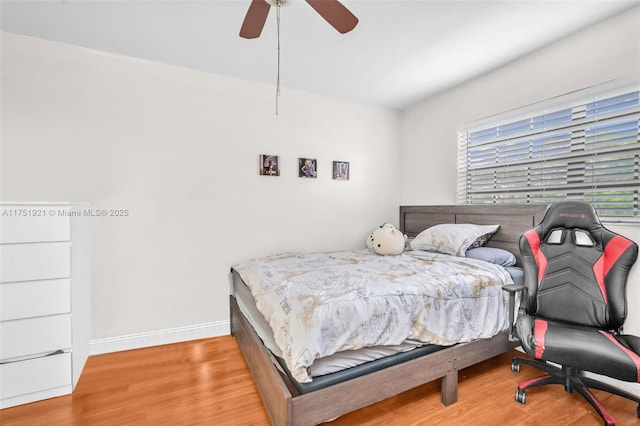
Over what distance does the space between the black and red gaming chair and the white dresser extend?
289 cm

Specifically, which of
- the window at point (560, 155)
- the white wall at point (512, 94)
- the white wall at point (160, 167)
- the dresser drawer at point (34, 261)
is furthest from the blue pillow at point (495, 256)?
the dresser drawer at point (34, 261)

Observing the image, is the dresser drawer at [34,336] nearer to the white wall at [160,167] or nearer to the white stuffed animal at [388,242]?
the white wall at [160,167]

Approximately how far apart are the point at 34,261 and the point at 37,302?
262mm

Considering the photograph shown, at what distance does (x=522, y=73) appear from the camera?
2.41 metres

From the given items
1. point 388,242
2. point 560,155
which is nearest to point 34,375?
point 388,242

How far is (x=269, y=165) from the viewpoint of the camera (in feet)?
9.51

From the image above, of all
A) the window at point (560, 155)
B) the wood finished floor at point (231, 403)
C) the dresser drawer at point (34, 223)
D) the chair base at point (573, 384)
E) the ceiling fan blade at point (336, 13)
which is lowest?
the wood finished floor at point (231, 403)

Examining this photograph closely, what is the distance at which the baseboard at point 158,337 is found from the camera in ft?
7.59

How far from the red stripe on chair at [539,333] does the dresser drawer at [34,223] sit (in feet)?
9.68

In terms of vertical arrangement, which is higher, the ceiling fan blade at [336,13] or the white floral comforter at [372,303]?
the ceiling fan blade at [336,13]

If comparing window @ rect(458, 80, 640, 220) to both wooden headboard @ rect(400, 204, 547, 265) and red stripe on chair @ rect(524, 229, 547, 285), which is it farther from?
red stripe on chair @ rect(524, 229, 547, 285)

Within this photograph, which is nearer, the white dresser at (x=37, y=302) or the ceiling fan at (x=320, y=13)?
the ceiling fan at (x=320, y=13)

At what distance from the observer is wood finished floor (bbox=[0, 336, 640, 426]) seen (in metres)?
1.58

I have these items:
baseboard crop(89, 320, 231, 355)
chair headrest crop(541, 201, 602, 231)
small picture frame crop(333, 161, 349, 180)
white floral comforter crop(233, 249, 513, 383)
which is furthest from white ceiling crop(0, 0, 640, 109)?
baseboard crop(89, 320, 231, 355)
